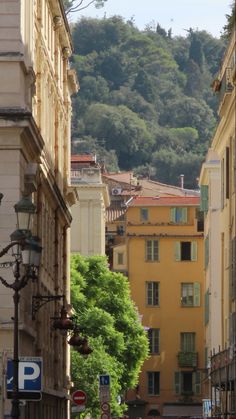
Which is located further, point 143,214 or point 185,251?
point 143,214

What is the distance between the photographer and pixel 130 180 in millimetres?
172375

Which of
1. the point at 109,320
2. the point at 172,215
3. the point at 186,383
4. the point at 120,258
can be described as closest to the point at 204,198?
the point at 109,320

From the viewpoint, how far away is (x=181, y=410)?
424ft

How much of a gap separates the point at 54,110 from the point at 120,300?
32.7 m

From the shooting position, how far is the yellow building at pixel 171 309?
12825cm

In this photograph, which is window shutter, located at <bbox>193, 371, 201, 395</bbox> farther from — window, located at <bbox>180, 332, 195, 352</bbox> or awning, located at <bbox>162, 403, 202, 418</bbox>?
window, located at <bbox>180, 332, 195, 352</bbox>

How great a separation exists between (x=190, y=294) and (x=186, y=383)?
6.38 meters

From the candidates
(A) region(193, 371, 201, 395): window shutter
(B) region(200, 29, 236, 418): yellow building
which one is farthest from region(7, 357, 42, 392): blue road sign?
(A) region(193, 371, 201, 395): window shutter

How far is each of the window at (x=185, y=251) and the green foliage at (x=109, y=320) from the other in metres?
28.9

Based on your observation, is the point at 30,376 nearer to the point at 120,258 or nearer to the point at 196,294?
the point at 196,294

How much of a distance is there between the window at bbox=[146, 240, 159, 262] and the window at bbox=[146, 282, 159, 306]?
71.2 inches

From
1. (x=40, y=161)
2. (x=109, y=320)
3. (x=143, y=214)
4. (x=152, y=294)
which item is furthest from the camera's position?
(x=143, y=214)

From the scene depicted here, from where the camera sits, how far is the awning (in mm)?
128500

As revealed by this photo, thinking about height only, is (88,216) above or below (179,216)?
below
